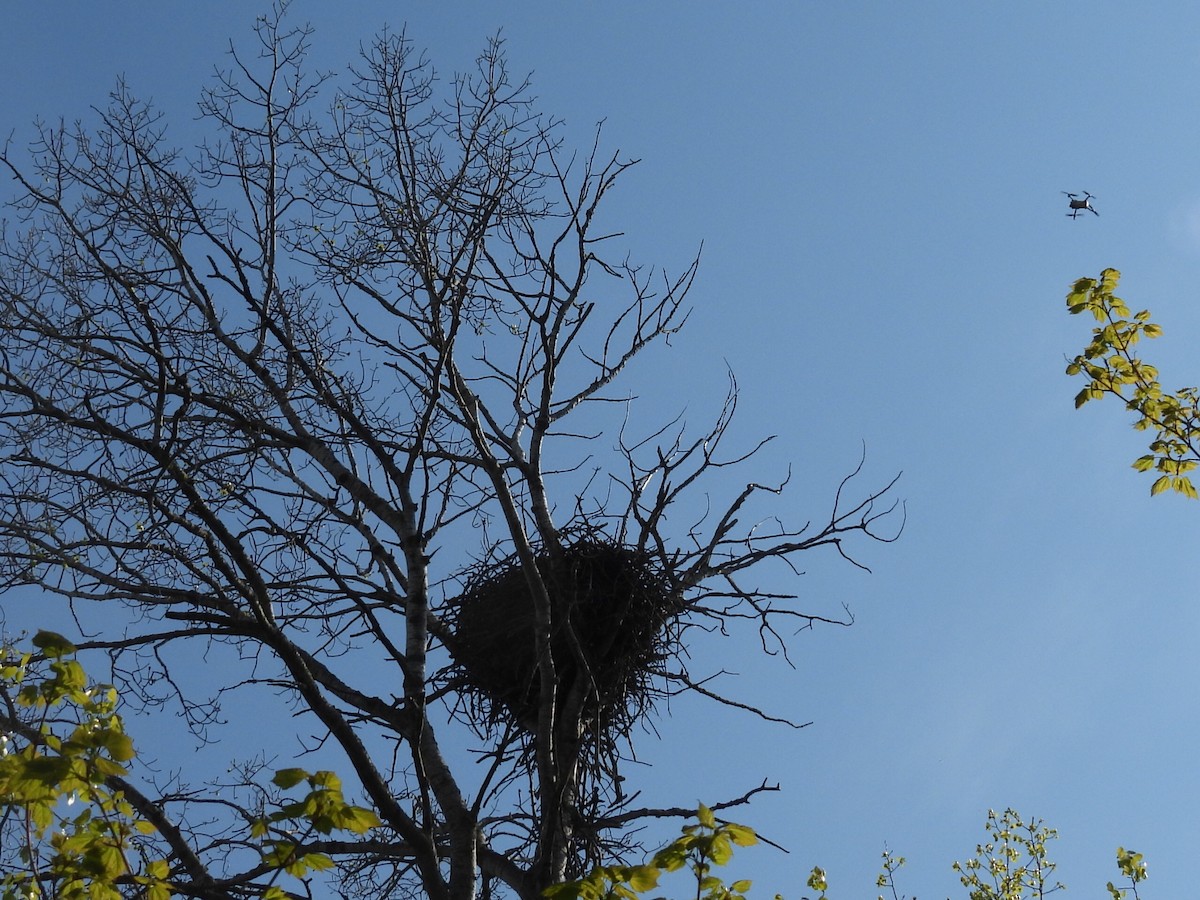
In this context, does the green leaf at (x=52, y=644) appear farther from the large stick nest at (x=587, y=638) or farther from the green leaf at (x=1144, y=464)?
the green leaf at (x=1144, y=464)

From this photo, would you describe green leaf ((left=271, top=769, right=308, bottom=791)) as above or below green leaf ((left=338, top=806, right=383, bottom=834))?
above

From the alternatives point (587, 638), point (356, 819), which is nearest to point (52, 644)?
point (356, 819)

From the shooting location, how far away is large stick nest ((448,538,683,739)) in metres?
4.61

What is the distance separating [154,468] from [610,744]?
191 cm

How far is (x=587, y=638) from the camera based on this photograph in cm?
469

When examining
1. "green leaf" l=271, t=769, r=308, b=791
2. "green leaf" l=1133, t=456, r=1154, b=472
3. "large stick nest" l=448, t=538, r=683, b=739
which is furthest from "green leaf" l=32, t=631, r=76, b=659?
"green leaf" l=1133, t=456, r=1154, b=472

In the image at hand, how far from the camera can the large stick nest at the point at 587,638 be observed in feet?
15.1

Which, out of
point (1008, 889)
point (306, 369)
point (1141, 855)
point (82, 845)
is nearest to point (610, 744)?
point (306, 369)

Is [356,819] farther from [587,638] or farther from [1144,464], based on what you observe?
[1144,464]

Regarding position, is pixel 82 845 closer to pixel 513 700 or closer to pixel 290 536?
pixel 290 536

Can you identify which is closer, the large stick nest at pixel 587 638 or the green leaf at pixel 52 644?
the green leaf at pixel 52 644

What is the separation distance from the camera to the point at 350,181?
502 centimetres

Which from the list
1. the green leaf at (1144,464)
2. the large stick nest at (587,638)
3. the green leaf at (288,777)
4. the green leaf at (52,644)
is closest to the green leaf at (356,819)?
the green leaf at (288,777)

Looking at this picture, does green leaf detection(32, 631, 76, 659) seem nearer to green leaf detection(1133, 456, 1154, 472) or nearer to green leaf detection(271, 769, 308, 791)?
green leaf detection(271, 769, 308, 791)
